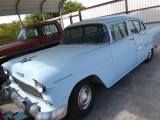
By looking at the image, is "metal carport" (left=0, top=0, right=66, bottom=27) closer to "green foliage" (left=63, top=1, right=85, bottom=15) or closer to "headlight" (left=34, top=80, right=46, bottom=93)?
"headlight" (left=34, top=80, right=46, bottom=93)

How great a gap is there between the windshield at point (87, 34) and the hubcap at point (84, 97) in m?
1.20

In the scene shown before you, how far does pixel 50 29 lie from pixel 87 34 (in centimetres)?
360

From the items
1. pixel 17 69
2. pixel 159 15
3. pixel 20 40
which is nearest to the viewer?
pixel 17 69

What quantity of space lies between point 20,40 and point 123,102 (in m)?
5.12

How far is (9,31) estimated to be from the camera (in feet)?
71.5

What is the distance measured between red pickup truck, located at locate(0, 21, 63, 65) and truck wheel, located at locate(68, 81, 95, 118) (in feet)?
11.9

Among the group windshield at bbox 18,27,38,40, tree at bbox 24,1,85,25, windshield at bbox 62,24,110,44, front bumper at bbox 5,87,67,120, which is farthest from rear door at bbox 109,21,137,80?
tree at bbox 24,1,85,25

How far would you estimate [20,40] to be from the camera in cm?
747

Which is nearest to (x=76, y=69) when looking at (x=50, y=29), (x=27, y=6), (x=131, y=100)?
(x=131, y=100)

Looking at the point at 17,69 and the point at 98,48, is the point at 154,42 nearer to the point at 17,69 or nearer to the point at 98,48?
the point at 98,48

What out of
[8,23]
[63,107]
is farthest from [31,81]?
[8,23]

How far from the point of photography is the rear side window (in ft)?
14.5

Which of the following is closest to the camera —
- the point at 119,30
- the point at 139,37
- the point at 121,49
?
the point at 121,49

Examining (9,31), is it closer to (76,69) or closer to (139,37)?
(139,37)
